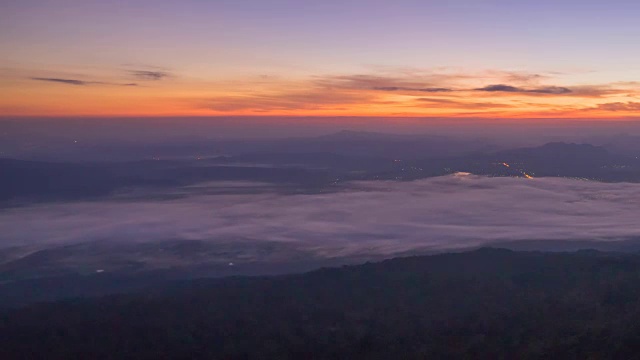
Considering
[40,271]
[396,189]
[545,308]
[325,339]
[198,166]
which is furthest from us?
[198,166]

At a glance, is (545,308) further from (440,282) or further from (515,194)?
(515,194)

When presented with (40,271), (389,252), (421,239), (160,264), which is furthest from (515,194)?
(40,271)

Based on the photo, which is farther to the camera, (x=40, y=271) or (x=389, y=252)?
(x=389, y=252)

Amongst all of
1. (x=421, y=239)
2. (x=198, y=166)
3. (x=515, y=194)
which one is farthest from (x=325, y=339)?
(x=198, y=166)

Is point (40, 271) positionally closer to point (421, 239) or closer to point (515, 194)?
point (421, 239)

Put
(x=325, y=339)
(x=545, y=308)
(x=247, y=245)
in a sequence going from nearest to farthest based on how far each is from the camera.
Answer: (x=325, y=339), (x=545, y=308), (x=247, y=245)

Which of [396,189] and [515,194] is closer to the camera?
[515,194]
